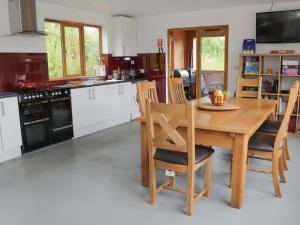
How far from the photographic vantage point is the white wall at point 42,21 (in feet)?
14.3

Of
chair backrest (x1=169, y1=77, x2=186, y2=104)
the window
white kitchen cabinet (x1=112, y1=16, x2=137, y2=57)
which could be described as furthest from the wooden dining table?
white kitchen cabinet (x1=112, y1=16, x2=137, y2=57)

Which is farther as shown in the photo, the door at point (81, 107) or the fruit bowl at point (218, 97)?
the door at point (81, 107)

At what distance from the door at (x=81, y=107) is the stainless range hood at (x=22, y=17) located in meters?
1.15

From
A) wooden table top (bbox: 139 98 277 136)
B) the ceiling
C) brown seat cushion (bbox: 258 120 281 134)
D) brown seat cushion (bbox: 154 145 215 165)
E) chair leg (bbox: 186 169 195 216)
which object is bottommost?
chair leg (bbox: 186 169 195 216)

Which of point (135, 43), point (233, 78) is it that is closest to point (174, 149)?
point (233, 78)

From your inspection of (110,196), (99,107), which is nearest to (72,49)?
(99,107)

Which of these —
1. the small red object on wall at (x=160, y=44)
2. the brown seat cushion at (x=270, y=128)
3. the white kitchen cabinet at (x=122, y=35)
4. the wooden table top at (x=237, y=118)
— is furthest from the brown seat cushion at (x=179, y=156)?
the small red object on wall at (x=160, y=44)

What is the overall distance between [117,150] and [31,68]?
2024mm

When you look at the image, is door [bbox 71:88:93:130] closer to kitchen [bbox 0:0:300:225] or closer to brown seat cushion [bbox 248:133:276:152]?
kitchen [bbox 0:0:300:225]

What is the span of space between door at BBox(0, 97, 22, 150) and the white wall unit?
3.42ft

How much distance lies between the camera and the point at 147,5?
17.5 feet

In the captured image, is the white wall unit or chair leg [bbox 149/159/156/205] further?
the white wall unit

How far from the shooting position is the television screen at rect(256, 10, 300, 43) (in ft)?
16.6

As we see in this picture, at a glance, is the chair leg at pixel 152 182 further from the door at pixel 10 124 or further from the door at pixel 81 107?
the door at pixel 81 107
